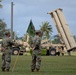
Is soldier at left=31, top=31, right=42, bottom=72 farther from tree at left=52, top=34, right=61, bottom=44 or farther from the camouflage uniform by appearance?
tree at left=52, top=34, right=61, bottom=44

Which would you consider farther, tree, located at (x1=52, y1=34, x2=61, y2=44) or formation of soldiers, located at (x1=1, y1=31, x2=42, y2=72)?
tree, located at (x1=52, y1=34, x2=61, y2=44)

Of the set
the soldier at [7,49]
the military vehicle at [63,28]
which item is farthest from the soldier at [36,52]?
the military vehicle at [63,28]

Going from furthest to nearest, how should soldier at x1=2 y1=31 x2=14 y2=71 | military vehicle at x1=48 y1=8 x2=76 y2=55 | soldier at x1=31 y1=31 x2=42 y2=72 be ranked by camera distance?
1. military vehicle at x1=48 y1=8 x2=76 y2=55
2. soldier at x1=2 y1=31 x2=14 y2=71
3. soldier at x1=31 y1=31 x2=42 y2=72

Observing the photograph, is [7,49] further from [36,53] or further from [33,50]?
[36,53]

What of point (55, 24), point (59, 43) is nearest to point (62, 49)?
point (59, 43)

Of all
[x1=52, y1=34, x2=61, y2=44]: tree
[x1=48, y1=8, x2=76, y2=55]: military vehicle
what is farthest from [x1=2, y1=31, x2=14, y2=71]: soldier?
[x1=52, y1=34, x2=61, y2=44]: tree

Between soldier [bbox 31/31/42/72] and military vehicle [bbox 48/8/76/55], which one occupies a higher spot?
military vehicle [bbox 48/8/76/55]

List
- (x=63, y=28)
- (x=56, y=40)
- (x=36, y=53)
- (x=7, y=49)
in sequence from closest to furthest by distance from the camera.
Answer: (x=36, y=53)
(x=7, y=49)
(x=63, y=28)
(x=56, y=40)

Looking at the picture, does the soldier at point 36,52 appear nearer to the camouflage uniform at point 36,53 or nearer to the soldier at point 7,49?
the camouflage uniform at point 36,53

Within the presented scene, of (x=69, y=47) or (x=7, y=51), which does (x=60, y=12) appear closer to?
(x=69, y=47)

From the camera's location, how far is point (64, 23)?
5231 centimetres

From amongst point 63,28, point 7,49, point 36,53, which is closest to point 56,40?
point 63,28

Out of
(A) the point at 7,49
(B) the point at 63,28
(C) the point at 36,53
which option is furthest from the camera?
(B) the point at 63,28

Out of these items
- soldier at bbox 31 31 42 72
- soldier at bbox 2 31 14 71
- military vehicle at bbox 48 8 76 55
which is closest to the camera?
soldier at bbox 31 31 42 72
